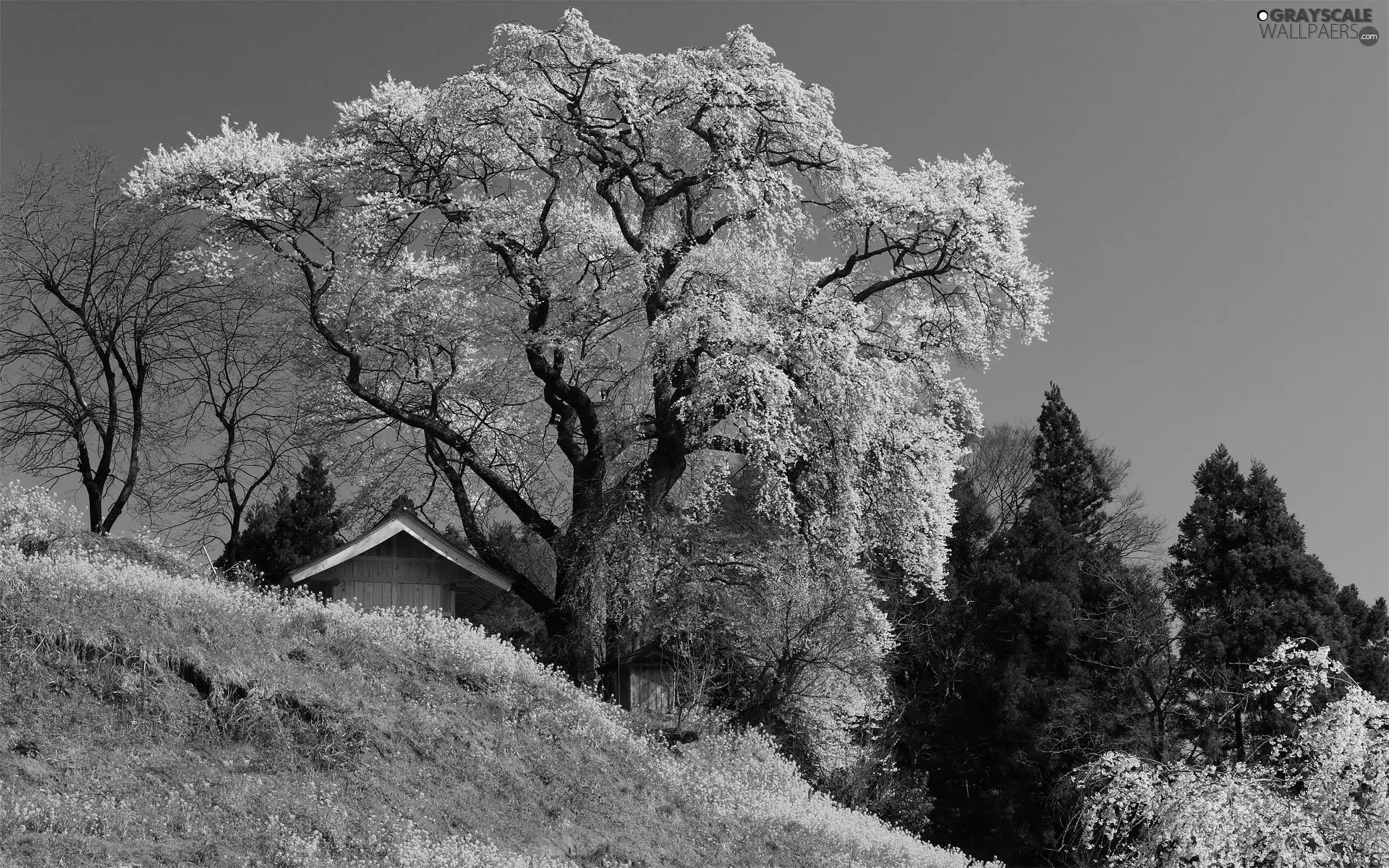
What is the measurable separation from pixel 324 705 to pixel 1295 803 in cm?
1112

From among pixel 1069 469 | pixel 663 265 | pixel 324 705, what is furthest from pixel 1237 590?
pixel 324 705

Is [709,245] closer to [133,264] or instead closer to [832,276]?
[832,276]

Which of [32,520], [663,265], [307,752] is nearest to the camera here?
[307,752]

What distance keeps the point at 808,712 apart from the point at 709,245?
10551 mm

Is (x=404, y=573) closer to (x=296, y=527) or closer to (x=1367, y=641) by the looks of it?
(x=296, y=527)

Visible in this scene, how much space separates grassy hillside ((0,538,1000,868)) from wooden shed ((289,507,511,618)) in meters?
5.81

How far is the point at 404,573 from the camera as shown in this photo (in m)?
26.2

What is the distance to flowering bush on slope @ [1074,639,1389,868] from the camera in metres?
12.8

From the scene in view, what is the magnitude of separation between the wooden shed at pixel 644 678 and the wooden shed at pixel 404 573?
3750 mm

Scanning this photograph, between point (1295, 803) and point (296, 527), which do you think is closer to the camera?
point (1295, 803)

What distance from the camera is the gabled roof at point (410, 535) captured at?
2548cm

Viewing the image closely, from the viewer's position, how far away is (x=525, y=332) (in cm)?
2538

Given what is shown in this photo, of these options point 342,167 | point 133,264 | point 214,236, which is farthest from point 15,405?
point 342,167

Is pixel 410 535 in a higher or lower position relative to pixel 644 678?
higher
